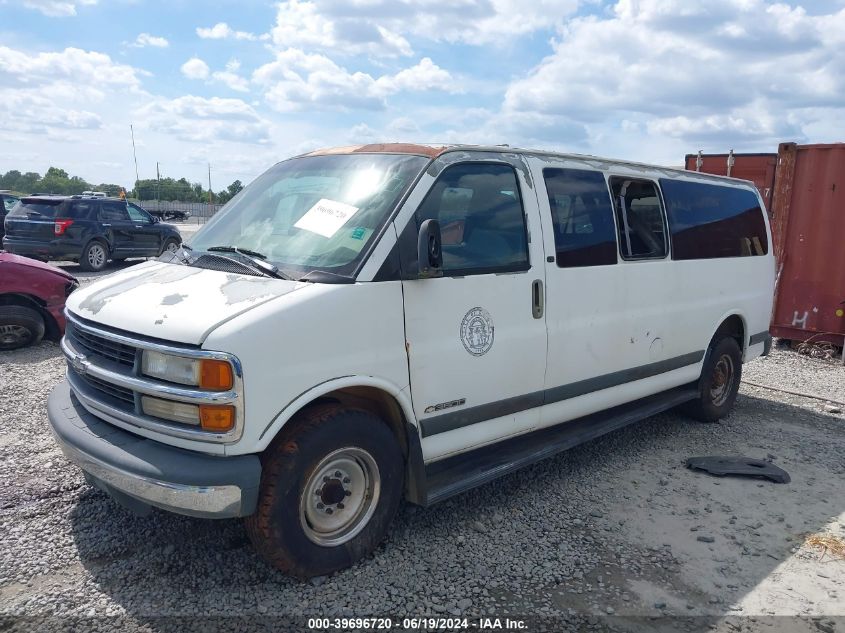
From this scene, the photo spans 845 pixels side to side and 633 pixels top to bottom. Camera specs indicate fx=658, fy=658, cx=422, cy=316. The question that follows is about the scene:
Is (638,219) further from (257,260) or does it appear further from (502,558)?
(257,260)

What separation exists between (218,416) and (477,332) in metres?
1.55

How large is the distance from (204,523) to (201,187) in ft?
192

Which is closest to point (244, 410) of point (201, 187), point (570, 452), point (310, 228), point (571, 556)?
point (310, 228)

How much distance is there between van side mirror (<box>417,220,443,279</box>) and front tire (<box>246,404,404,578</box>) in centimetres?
81

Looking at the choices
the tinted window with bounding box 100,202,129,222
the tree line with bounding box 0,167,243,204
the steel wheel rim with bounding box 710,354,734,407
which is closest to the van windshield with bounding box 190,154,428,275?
the steel wheel rim with bounding box 710,354,734,407

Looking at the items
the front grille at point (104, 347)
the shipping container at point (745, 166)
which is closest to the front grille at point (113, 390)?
the front grille at point (104, 347)

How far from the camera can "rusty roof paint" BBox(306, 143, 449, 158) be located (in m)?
3.83

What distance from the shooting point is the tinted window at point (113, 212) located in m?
16.0

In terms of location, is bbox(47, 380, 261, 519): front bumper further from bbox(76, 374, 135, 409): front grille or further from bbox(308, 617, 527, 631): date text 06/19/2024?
bbox(308, 617, 527, 631): date text 06/19/2024

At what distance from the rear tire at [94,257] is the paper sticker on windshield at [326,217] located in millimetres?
13683

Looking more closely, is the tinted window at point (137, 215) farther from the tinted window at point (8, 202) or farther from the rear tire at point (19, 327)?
the rear tire at point (19, 327)

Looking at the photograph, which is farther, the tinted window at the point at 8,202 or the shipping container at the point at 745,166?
the tinted window at the point at 8,202

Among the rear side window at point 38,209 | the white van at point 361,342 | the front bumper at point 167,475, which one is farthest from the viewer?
the rear side window at point 38,209

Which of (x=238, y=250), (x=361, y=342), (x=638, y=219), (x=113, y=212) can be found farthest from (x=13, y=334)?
(x=113, y=212)
